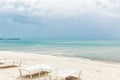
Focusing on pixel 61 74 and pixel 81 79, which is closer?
pixel 61 74

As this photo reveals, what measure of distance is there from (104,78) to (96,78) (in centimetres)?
39

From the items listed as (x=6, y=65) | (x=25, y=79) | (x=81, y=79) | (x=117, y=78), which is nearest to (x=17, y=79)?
(x=25, y=79)

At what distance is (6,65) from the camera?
11000 millimetres

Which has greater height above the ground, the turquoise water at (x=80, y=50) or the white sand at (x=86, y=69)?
the white sand at (x=86, y=69)

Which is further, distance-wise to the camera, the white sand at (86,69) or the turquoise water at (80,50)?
the turquoise water at (80,50)

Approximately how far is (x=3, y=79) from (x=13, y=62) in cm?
358

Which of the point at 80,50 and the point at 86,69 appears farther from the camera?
the point at 80,50

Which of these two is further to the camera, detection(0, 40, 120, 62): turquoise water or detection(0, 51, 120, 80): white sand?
detection(0, 40, 120, 62): turquoise water

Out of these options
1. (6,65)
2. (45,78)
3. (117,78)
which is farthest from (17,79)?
(117,78)

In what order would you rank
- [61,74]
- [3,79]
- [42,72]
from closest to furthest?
[61,74] → [3,79] → [42,72]

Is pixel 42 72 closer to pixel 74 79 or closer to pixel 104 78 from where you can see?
pixel 74 79

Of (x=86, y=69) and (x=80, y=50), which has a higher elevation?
(x=86, y=69)

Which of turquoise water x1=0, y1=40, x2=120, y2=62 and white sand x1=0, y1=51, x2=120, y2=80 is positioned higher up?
white sand x1=0, y1=51, x2=120, y2=80

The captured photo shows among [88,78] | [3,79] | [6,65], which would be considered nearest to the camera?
[3,79]
